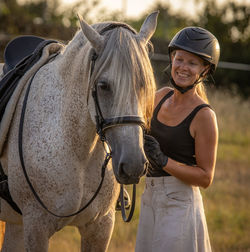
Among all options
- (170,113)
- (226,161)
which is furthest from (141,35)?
(226,161)

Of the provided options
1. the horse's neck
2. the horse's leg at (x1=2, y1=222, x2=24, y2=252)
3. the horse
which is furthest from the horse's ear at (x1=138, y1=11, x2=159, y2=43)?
the horse's leg at (x1=2, y1=222, x2=24, y2=252)

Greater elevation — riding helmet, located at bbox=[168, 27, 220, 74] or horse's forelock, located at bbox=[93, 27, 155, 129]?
riding helmet, located at bbox=[168, 27, 220, 74]

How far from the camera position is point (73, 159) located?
9.42 ft

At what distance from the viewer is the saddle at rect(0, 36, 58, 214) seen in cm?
315

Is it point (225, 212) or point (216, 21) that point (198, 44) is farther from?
point (216, 21)

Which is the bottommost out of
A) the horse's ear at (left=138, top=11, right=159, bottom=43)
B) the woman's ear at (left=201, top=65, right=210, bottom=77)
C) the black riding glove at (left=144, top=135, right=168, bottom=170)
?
the black riding glove at (left=144, top=135, right=168, bottom=170)

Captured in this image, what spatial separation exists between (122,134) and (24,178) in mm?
882

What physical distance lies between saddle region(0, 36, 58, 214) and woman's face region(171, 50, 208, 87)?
1.02 meters

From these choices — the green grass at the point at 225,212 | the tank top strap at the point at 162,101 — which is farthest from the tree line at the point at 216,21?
the tank top strap at the point at 162,101

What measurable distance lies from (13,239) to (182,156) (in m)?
1.58

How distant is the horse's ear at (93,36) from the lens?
2.50 meters

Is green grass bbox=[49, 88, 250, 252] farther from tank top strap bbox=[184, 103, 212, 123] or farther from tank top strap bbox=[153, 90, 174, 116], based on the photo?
tank top strap bbox=[184, 103, 212, 123]

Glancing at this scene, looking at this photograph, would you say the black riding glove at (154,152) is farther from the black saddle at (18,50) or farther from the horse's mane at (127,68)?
the black saddle at (18,50)

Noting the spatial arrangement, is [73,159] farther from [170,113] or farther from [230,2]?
[230,2]
